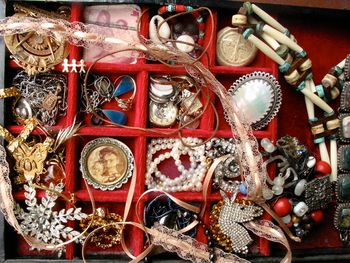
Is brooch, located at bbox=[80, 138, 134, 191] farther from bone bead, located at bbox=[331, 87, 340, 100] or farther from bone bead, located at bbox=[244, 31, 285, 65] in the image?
bone bead, located at bbox=[331, 87, 340, 100]

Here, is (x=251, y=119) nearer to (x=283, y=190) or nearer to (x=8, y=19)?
(x=283, y=190)

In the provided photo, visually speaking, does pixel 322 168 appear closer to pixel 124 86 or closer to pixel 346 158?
pixel 346 158

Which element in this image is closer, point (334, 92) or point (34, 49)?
point (34, 49)

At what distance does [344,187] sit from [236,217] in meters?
0.31

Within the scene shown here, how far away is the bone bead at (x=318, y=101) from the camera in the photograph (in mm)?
1304

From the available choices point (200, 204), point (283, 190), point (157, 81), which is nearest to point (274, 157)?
point (283, 190)

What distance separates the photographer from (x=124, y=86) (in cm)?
128

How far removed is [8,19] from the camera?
1.17 meters

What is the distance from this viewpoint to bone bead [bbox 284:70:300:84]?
4.22 ft

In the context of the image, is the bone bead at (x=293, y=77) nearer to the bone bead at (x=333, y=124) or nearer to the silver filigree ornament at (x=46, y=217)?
the bone bead at (x=333, y=124)

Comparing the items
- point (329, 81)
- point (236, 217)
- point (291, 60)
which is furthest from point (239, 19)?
point (236, 217)

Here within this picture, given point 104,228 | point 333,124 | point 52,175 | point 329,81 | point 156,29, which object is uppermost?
point 156,29

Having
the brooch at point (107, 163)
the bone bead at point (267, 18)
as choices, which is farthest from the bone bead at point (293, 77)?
the brooch at point (107, 163)

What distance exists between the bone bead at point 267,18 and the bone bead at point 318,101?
0.58 ft
